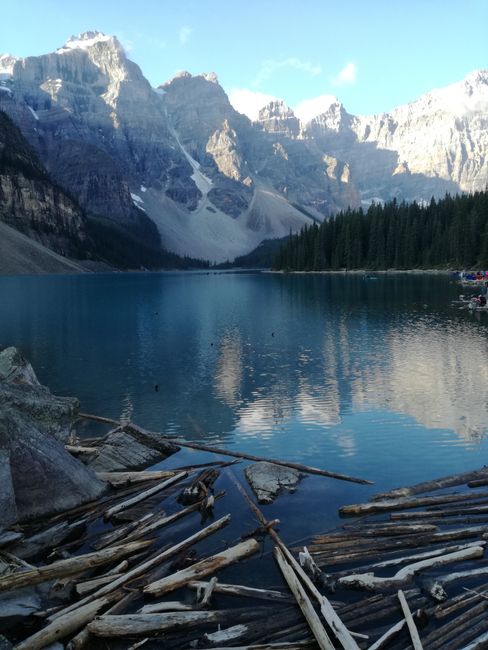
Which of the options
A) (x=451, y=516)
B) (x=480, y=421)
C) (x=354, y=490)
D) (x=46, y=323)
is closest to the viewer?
(x=451, y=516)

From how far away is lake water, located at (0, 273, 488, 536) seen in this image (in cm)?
2309

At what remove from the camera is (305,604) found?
34.7ft

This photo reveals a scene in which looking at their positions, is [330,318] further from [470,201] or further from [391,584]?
[470,201]

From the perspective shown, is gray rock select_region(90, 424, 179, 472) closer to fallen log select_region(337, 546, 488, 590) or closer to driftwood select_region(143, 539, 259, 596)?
driftwood select_region(143, 539, 259, 596)

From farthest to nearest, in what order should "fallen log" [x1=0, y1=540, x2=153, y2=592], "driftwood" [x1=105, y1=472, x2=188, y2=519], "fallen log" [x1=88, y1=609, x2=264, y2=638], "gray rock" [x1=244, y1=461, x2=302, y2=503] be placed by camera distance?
"gray rock" [x1=244, y1=461, x2=302, y2=503]
"driftwood" [x1=105, y1=472, x2=188, y2=519]
"fallen log" [x1=0, y1=540, x2=153, y2=592]
"fallen log" [x1=88, y1=609, x2=264, y2=638]

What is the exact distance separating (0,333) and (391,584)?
192 ft

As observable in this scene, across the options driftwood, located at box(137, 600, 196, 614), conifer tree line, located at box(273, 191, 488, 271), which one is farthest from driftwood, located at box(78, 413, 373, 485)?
conifer tree line, located at box(273, 191, 488, 271)

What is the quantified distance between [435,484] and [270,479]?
5978 millimetres

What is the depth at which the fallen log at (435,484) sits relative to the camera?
17.3m

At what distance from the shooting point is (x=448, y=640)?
Result: 9.90m

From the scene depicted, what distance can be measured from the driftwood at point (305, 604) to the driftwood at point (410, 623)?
5.13ft

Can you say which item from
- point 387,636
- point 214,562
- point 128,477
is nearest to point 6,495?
point 128,477

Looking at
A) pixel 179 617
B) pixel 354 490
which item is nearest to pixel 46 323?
pixel 354 490

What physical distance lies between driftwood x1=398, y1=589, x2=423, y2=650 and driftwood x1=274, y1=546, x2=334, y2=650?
156 centimetres
